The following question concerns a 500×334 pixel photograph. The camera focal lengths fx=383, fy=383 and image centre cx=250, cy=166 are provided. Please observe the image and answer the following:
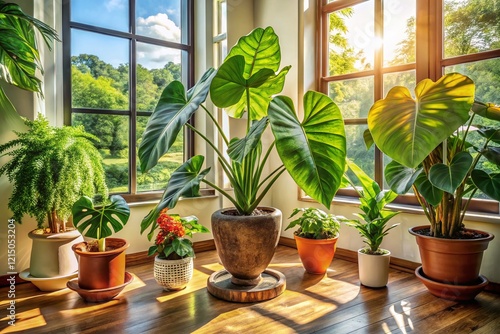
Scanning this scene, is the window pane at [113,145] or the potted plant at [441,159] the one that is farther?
the window pane at [113,145]

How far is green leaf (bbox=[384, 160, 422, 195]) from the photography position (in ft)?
6.63

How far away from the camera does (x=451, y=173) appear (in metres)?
1.88

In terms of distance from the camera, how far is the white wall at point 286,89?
2740mm

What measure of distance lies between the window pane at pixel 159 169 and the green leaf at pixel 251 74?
3.04 feet

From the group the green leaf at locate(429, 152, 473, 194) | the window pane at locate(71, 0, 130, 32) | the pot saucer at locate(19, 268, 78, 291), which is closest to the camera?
the green leaf at locate(429, 152, 473, 194)

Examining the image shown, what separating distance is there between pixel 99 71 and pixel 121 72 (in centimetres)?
18

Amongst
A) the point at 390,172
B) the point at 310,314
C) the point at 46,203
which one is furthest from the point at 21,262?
the point at 390,172

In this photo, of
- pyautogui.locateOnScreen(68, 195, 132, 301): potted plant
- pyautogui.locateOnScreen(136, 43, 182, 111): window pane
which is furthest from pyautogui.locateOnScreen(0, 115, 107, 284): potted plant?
pyautogui.locateOnScreen(136, 43, 182, 111): window pane

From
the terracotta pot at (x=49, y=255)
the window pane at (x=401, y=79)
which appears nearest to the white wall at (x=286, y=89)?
the terracotta pot at (x=49, y=255)

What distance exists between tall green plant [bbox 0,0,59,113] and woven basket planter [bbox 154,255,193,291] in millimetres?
1326

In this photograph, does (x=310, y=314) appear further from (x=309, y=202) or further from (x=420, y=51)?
(x=420, y=51)

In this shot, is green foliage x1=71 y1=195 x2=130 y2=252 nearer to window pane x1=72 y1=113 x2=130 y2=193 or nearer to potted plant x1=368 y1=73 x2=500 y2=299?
window pane x1=72 y1=113 x2=130 y2=193

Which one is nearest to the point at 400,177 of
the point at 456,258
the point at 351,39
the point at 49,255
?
the point at 456,258

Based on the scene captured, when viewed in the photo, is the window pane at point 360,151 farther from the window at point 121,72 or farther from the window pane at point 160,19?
the window pane at point 160,19
